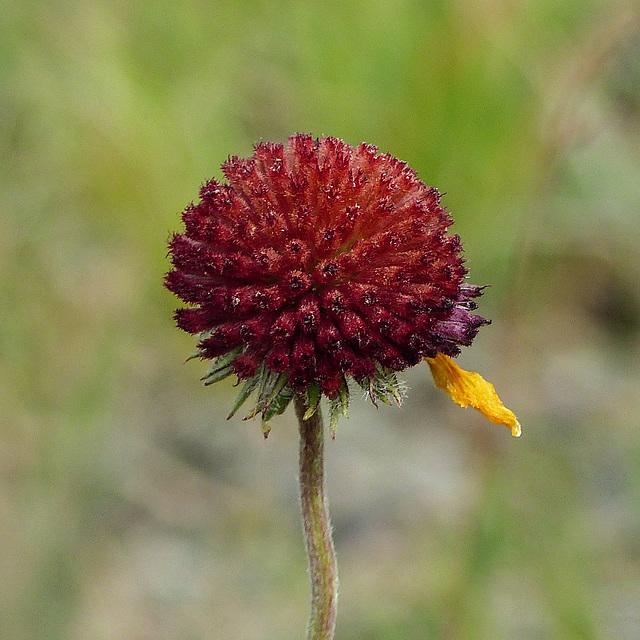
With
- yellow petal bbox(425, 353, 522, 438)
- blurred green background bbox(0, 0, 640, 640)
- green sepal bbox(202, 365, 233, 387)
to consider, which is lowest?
green sepal bbox(202, 365, 233, 387)

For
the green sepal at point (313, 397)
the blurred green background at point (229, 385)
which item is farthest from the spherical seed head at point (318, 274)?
the blurred green background at point (229, 385)

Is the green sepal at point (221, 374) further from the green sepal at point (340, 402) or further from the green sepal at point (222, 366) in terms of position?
the green sepal at point (340, 402)

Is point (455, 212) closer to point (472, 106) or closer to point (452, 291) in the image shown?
point (472, 106)

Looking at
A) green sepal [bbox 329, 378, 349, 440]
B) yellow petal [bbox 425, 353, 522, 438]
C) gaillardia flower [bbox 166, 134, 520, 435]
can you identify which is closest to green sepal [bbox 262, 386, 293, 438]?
gaillardia flower [bbox 166, 134, 520, 435]

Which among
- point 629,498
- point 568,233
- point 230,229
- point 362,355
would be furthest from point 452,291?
point 568,233

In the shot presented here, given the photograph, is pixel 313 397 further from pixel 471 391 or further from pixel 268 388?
pixel 471 391

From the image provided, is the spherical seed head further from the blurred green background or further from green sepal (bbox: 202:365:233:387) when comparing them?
the blurred green background
